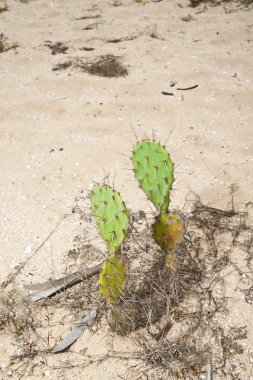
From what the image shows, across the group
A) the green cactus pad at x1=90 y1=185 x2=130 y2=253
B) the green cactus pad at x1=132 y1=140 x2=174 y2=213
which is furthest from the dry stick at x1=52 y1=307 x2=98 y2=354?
the green cactus pad at x1=132 y1=140 x2=174 y2=213

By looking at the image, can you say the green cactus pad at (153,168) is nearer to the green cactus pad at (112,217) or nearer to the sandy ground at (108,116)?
the green cactus pad at (112,217)

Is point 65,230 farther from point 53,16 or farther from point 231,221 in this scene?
point 53,16

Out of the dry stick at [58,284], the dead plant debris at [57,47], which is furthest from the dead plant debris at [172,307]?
the dead plant debris at [57,47]

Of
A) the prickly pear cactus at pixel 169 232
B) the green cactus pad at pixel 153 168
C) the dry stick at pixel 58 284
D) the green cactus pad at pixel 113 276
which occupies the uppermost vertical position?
the green cactus pad at pixel 153 168

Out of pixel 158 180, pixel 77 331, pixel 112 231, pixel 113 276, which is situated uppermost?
pixel 158 180

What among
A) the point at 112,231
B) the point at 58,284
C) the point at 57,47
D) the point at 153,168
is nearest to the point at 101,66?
the point at 57,47

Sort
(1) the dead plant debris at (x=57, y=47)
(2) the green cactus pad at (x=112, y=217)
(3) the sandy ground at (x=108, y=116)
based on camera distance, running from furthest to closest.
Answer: (1) the dead plant debris at (x=57, y=47) → (3) the sandy ground at (x=108, y=116) → (2) the green cactus pad at (x=112, y=217)

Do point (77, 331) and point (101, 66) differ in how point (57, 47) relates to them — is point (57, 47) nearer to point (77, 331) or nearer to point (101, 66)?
point (101, 66)
